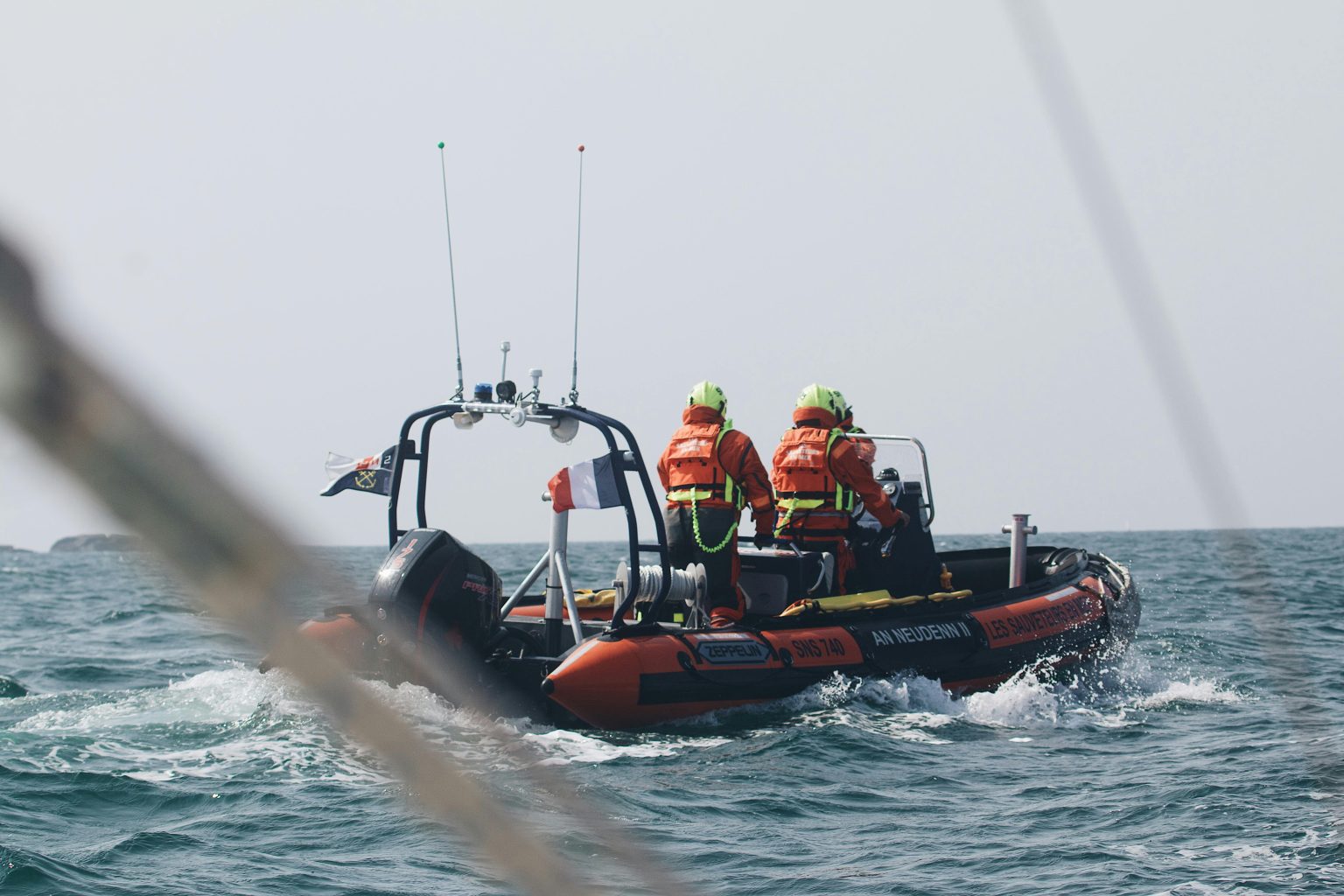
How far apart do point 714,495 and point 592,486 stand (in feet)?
4.63

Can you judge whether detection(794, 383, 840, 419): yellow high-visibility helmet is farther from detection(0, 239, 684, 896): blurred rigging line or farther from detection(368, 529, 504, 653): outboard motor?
detection(0, 239, 684, 896): blurred rigging line

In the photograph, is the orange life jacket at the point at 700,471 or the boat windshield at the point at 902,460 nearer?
the orange life jacket at the point at 700,471

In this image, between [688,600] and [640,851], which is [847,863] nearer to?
[688,600]

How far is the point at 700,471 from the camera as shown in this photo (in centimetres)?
902

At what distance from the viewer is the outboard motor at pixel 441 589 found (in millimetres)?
7012

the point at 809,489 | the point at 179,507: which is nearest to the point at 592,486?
the point at 809,489

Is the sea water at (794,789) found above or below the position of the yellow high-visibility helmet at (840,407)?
below

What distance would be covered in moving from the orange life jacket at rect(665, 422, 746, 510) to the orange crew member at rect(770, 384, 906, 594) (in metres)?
0.66

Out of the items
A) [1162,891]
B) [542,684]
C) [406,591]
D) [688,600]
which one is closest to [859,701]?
[688,600]

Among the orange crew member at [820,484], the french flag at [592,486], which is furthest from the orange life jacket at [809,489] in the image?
the french flag at [592,486]

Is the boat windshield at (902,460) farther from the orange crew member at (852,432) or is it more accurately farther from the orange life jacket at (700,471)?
the orange life jacket at (700,471)

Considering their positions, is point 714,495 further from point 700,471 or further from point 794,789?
point 794,789

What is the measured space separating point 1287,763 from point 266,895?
196 inches

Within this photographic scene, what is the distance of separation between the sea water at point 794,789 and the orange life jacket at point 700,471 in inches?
56.2
